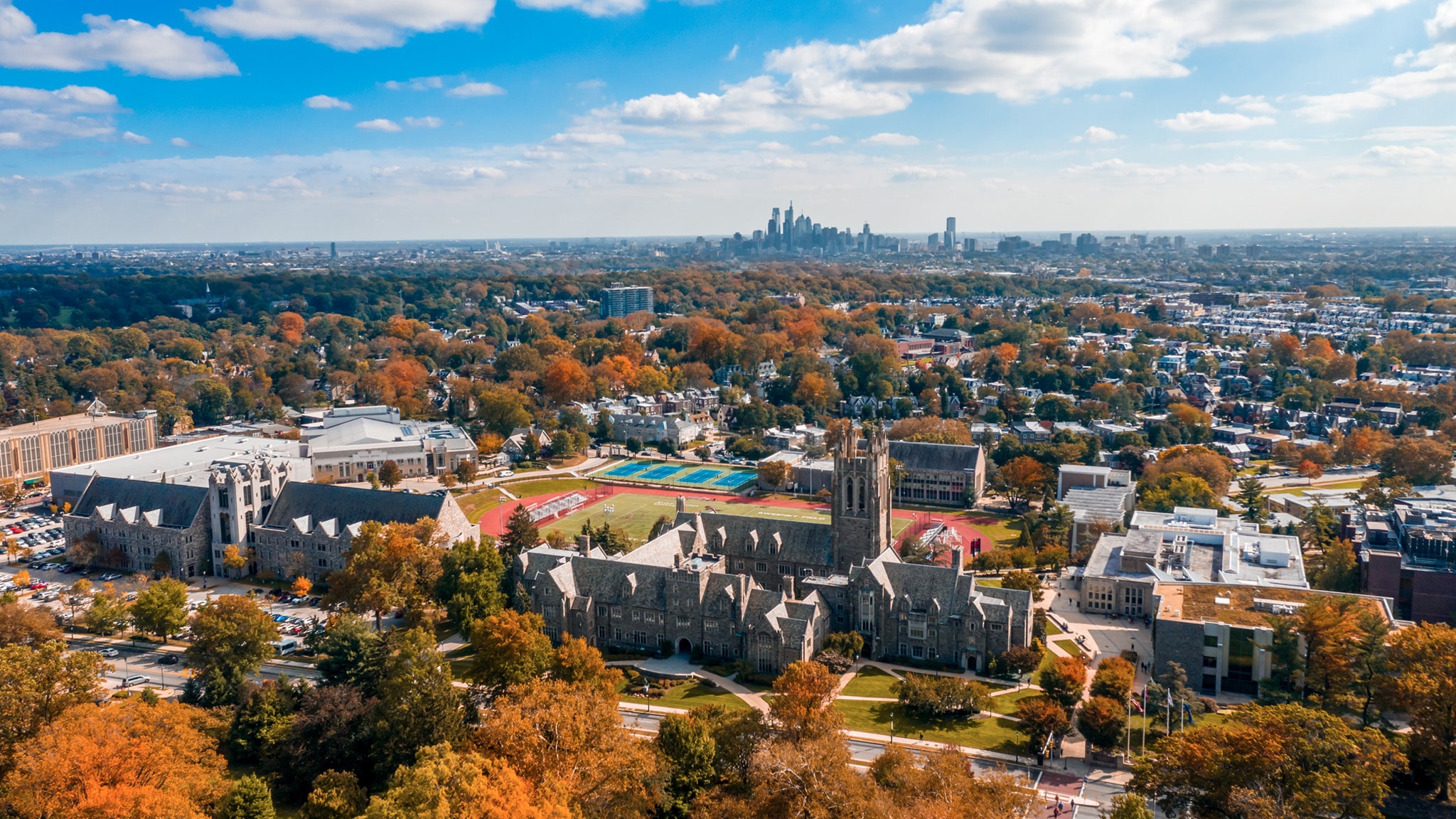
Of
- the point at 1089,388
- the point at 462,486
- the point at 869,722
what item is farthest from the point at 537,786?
the point at 1089,388

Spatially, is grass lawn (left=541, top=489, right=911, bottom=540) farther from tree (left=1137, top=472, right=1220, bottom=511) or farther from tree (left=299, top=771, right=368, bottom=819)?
tree (left=299, top=771, right=368, bottom=819)

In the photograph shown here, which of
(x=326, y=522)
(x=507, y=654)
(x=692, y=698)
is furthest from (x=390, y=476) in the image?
(x=692, y=698)

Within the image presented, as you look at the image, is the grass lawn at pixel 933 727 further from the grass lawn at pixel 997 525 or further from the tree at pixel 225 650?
the grass lawn at pixel 997 525

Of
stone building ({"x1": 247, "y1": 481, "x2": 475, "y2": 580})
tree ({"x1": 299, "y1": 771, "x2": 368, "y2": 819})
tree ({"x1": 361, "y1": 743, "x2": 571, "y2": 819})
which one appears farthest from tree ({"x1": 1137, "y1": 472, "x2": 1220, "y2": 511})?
tree ({"x1": 299, "y1": 771, "x2": 368, "y2": 819})

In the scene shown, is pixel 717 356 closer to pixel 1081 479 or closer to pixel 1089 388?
pixel 1089 388

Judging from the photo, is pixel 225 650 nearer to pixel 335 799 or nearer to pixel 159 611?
pixel 159 611

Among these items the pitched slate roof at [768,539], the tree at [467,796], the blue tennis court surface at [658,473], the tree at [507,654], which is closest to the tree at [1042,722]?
the pitched slate roof at [768,539]
